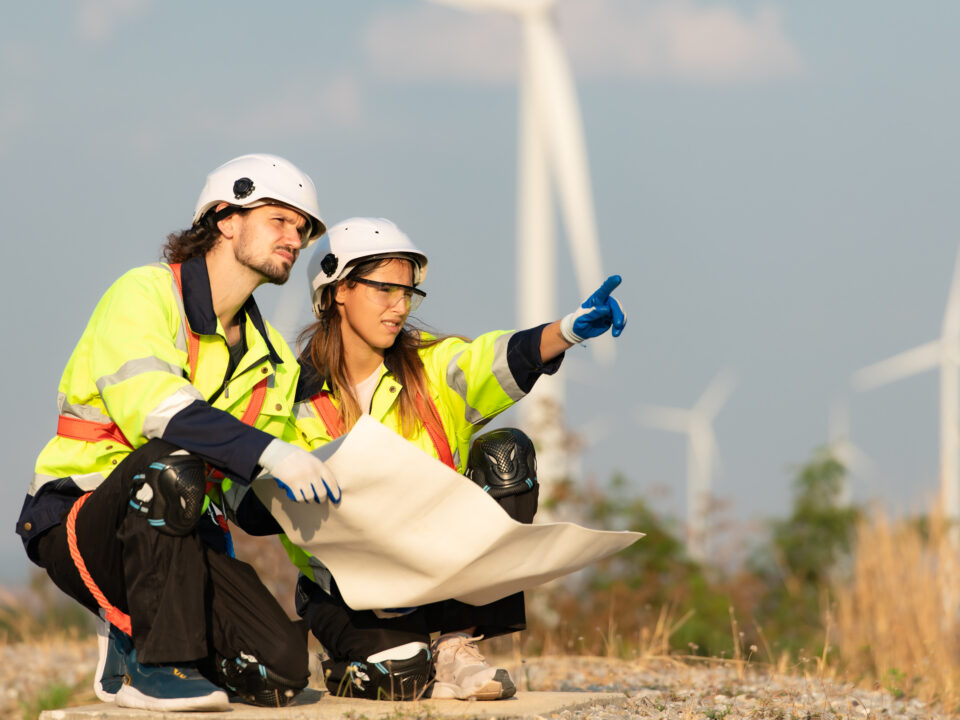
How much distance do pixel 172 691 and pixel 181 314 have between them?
1.31 metres

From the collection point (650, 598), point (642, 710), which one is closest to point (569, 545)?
point (642, 710)

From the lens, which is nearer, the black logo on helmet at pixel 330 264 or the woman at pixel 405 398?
the woman at pixel 405 398

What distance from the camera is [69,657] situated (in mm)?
8680

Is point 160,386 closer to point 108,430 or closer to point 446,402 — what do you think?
point 108,430

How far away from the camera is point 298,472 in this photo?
3986 mm

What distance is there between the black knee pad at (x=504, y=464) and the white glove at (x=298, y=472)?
3.21 feet

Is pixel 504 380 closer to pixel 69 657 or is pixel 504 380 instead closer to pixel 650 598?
pixel 69 657

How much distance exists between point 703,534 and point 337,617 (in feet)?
38.4

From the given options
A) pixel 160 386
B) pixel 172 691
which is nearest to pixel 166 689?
pixel 172 691

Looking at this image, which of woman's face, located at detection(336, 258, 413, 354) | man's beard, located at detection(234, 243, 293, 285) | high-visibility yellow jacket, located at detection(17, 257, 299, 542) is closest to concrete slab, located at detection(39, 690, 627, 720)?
high-visibility yellow jacket, located at detection(17, 257, 299, 542)

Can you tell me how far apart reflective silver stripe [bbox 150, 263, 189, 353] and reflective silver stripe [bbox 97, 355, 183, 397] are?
0.24 metres

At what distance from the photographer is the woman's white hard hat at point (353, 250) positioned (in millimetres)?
5211

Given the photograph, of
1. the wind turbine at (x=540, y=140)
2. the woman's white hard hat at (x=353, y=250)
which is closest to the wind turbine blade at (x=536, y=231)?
the wind turbine at (x=540, y=140)

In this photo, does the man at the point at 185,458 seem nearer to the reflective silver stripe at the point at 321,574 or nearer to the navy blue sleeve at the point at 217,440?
the navy blue sleeve at the point at 217,440
